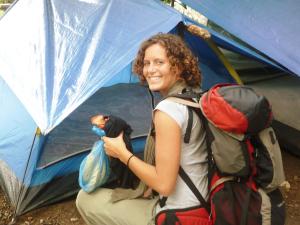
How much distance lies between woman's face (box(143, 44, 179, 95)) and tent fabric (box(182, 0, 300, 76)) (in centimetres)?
99

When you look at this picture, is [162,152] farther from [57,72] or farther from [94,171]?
[57,72]

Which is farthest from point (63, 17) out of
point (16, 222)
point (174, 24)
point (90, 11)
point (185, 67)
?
point (16, 222)

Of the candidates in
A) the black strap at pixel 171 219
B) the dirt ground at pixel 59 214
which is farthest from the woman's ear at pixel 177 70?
the dirt ground at pixel 59 214

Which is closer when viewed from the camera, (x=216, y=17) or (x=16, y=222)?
(x=16, y=222)

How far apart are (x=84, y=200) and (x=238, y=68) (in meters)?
1.89

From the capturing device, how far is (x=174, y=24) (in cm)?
219

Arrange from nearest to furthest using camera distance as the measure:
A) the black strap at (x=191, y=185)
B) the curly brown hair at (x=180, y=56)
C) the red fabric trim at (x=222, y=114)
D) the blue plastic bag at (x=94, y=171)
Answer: the red fabric trim at (x=222, y=114) < the black strap at (x=191, y=185) < the curly brown hair at (x=180, y=56) < the blue plastic bag at (x=94, y=171)

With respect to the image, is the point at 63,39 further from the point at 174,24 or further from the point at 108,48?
the point at 174,24

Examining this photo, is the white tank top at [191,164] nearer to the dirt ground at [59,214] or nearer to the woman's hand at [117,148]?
the woman's hand at [117,148]

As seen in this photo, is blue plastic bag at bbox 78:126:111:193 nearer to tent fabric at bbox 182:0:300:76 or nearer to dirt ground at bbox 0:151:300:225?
dirt ground at bbox 0:151:300:225

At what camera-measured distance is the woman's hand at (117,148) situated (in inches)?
60.0

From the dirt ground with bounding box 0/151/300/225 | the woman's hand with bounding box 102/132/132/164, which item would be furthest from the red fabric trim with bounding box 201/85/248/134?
the dirt ground with bounding box 0/151/300/225

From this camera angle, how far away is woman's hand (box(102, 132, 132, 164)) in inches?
60.0

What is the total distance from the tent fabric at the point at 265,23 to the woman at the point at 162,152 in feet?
2.98
